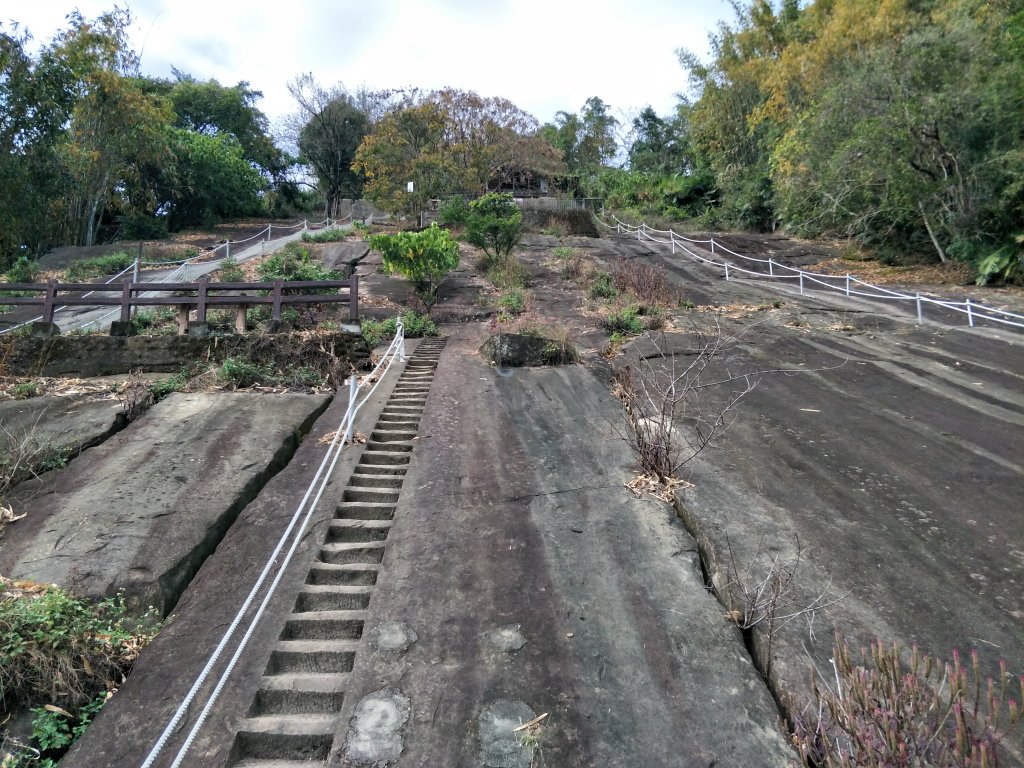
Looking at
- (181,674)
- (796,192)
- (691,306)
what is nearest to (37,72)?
(691,306)

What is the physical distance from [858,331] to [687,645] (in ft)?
32.4

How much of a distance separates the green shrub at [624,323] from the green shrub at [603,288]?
2.25 meters

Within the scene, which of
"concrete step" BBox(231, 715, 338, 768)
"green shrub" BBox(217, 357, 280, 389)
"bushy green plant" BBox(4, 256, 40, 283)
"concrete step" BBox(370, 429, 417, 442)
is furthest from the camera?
"bushy green plant" BBox(4, 256, 40, 283)

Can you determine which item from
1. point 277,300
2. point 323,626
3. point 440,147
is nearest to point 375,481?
point 323,626

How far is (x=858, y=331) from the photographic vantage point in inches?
455

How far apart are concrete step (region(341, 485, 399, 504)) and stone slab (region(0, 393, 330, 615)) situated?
1.08 m

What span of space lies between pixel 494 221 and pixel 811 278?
365 inches

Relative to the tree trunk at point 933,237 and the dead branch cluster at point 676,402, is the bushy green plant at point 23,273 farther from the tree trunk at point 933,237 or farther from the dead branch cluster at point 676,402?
the tree trunk at point 933,237

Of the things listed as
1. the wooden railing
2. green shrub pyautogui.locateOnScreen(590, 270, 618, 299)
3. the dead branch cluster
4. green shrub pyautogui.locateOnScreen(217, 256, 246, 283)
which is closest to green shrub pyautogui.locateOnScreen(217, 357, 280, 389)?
the wooden railing

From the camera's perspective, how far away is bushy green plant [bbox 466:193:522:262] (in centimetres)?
1800

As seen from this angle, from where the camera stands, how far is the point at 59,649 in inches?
161

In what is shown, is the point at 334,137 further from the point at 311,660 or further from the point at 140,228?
the point at 311,660

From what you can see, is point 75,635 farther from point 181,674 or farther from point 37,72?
point 37,72

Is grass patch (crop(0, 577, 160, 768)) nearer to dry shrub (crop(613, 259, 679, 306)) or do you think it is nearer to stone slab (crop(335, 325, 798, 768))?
stone slab (crop(335, 325, 798, 768))
